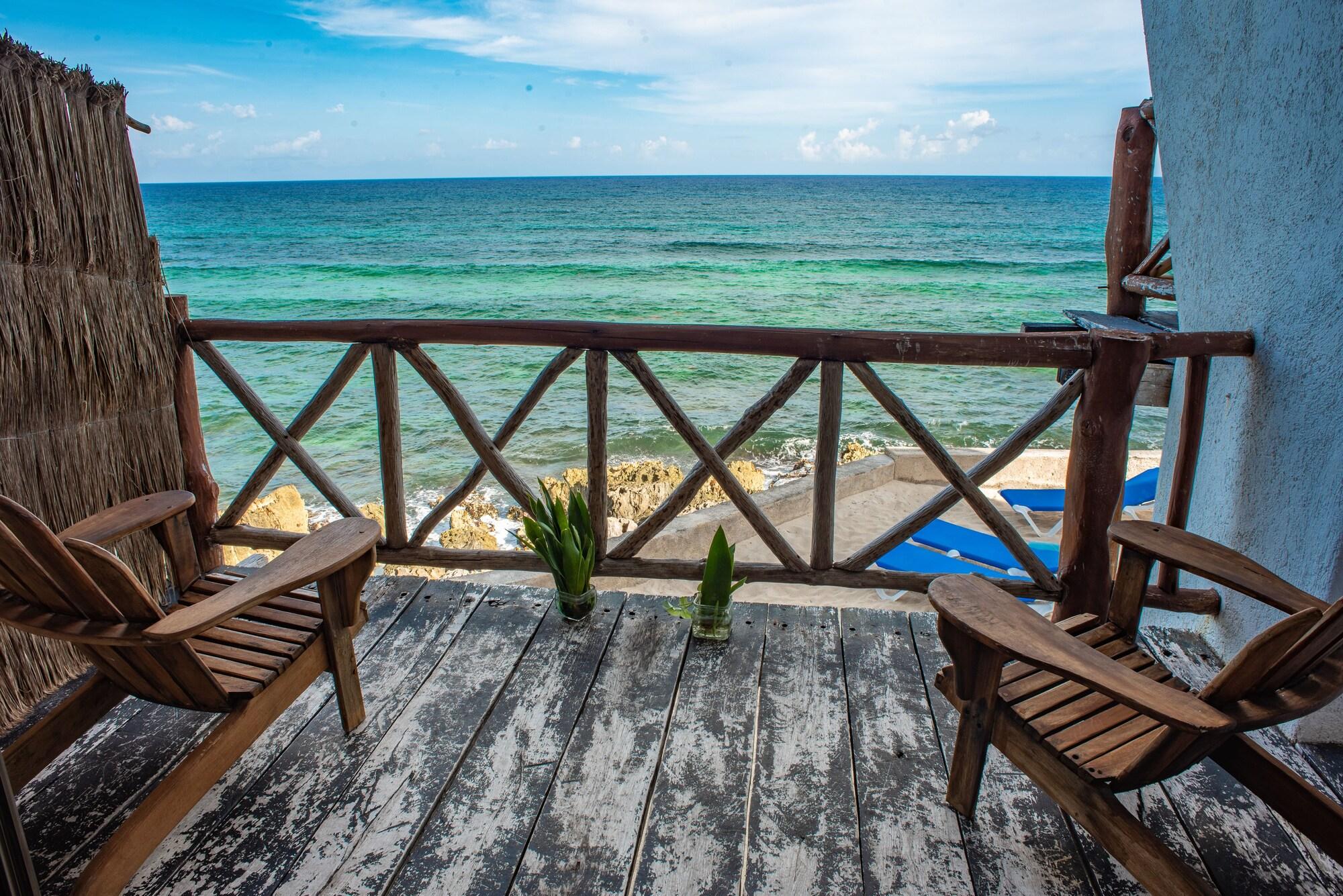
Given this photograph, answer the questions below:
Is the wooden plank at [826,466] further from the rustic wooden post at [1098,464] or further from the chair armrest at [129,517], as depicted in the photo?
the chair armrest at [129,517]

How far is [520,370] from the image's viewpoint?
13.5m

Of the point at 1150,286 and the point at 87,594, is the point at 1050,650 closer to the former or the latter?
the point at 87,594

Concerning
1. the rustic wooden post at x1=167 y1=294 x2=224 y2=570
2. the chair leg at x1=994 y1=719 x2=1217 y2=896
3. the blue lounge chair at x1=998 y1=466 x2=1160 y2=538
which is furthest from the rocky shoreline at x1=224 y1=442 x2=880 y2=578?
the chair leg at x1=994 y1=719 x2=1217 y2=896

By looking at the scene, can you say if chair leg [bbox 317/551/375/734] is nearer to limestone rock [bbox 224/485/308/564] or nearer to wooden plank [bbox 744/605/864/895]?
wooden plank [bbox 744/605/864/895]

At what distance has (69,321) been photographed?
2.09 m

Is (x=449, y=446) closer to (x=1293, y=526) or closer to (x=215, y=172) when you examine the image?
(x=1293, y=526)

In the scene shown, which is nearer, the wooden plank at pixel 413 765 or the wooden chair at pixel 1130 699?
the wooden chair at pixel 1130 699

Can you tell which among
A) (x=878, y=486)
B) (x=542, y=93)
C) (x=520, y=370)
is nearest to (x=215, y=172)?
(x=542, y=93)

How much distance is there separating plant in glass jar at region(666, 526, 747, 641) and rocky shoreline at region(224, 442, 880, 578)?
125 inches

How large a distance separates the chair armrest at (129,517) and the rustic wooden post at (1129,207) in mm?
4110

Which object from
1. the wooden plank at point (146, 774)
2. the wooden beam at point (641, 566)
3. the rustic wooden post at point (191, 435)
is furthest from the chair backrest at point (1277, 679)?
the rustic wooden post at point (191, 435)

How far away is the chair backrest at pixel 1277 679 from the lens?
1106 mm

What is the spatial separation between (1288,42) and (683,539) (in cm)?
375

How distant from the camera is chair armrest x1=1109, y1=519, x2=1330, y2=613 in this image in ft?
4.91
